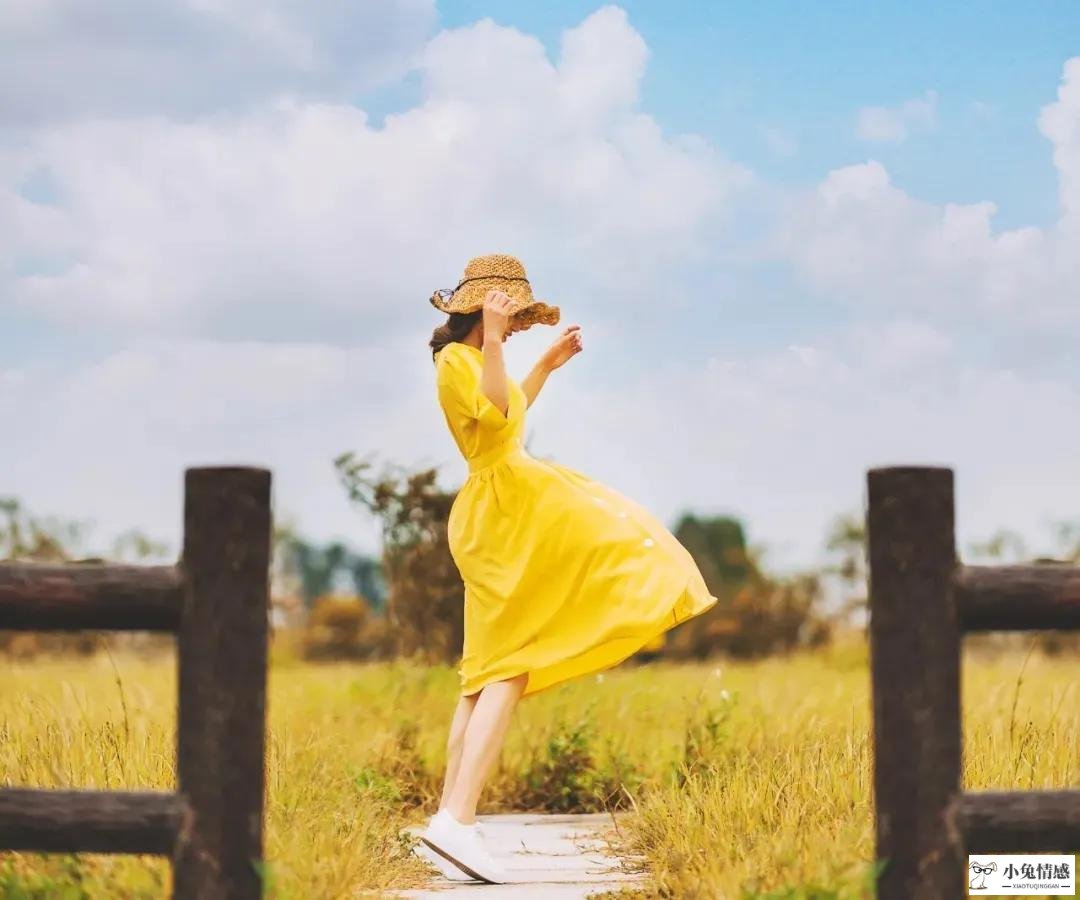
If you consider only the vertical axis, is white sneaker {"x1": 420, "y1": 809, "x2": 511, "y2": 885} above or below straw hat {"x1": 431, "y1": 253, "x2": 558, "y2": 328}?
below

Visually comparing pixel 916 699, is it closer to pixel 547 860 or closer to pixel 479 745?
pixel 479 745

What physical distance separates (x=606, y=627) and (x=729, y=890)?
1143 mm

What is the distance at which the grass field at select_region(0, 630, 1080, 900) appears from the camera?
148 inches

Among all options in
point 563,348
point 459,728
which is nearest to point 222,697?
point 459,728

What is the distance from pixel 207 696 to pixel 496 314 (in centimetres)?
189

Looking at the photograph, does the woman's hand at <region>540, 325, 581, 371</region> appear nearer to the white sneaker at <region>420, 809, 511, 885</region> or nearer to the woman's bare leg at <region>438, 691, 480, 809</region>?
the woman's bare leg at <region>438, 691, 480, 809</region>

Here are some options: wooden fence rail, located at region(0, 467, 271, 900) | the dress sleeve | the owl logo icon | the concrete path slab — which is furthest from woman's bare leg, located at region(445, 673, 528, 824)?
the owl logo icon

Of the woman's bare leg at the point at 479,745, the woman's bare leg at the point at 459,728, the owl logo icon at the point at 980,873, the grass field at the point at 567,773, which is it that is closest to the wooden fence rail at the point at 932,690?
the grass field at the point at 567,773

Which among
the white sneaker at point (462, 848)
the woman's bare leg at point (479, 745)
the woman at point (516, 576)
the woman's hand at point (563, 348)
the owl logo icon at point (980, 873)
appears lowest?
the white sneaker at point (462, 848)

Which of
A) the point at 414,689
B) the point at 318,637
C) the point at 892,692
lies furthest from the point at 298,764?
the point at 318,637

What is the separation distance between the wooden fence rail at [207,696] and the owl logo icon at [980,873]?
1807mm

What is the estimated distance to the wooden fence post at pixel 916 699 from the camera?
317 cm

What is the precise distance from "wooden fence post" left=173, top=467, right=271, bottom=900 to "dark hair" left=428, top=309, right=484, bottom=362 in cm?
182

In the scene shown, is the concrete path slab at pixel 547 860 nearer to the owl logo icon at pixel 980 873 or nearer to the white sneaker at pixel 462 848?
the white sneaker at pixel 462 848
